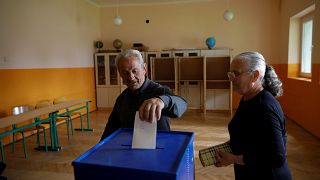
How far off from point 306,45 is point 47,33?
5.50m

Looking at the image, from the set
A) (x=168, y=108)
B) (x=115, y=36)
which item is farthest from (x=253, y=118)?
(x=115, y=36)

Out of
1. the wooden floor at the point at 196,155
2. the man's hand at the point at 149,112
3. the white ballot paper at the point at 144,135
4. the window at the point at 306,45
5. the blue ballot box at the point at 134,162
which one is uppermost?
the window at the point at 306,45

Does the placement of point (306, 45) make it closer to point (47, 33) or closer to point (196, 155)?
point (196, 155)

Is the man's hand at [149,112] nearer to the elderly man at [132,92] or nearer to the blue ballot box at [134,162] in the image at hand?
the blue ballot box at [134,162]

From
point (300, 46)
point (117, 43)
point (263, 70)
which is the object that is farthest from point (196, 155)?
point (117, 43)

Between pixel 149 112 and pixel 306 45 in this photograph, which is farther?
pixel 306 45

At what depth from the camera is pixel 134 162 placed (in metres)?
0.71

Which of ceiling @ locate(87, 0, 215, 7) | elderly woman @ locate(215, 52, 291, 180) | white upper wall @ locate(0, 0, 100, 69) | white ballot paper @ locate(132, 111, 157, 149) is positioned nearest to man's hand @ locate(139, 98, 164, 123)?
white ballot paper @ locate(132, 111, 157, 149)

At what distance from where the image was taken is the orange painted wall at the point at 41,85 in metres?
4.18

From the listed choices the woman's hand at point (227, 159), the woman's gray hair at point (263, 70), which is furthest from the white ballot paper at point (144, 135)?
the woman's gray hair at point (263, 70)

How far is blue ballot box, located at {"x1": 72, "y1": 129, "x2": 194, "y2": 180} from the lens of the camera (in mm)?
651

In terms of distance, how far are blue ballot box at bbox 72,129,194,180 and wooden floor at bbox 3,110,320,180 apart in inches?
83.8

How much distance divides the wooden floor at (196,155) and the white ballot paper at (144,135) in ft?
7.08

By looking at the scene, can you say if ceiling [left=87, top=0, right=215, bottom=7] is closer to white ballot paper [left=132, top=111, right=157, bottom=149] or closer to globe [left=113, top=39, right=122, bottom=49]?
globe [left=113, top=39, right=122, bottom=49]
